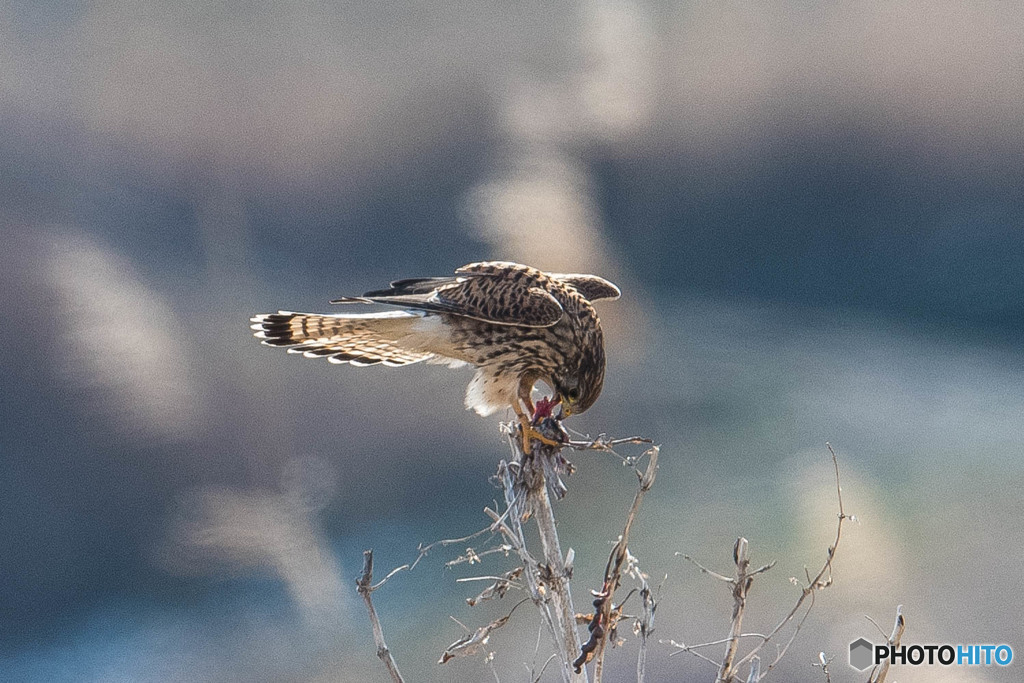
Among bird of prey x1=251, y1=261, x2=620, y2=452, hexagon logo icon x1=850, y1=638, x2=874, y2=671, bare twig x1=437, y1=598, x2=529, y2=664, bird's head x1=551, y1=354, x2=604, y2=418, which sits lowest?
hexagon logo icon x1=850, y1=638, x2=874, y2=671

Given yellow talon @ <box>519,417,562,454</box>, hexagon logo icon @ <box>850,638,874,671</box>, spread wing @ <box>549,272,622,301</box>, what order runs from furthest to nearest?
1. spread wing @ <box>549,272,622,301</box>
2. hexagon logo icon @ <box>850,638,874,671</box>
3. yellow talon @ <box>519,417,562,454</box>

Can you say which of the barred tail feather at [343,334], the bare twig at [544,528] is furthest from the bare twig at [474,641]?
the barred tail feather at [343,334]

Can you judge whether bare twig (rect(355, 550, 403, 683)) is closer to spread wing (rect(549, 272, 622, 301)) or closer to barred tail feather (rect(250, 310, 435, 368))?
barred tail feather (rect(250, 310, 435, 368))

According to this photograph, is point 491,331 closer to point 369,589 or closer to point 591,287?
point 591,287

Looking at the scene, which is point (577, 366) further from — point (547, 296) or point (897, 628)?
point (897, 628)

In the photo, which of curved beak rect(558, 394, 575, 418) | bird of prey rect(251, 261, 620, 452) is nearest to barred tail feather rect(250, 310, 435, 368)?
bird of prey rect(251, 261, 620, 452)

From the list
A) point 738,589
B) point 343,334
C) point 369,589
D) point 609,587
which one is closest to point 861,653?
point 738,589
